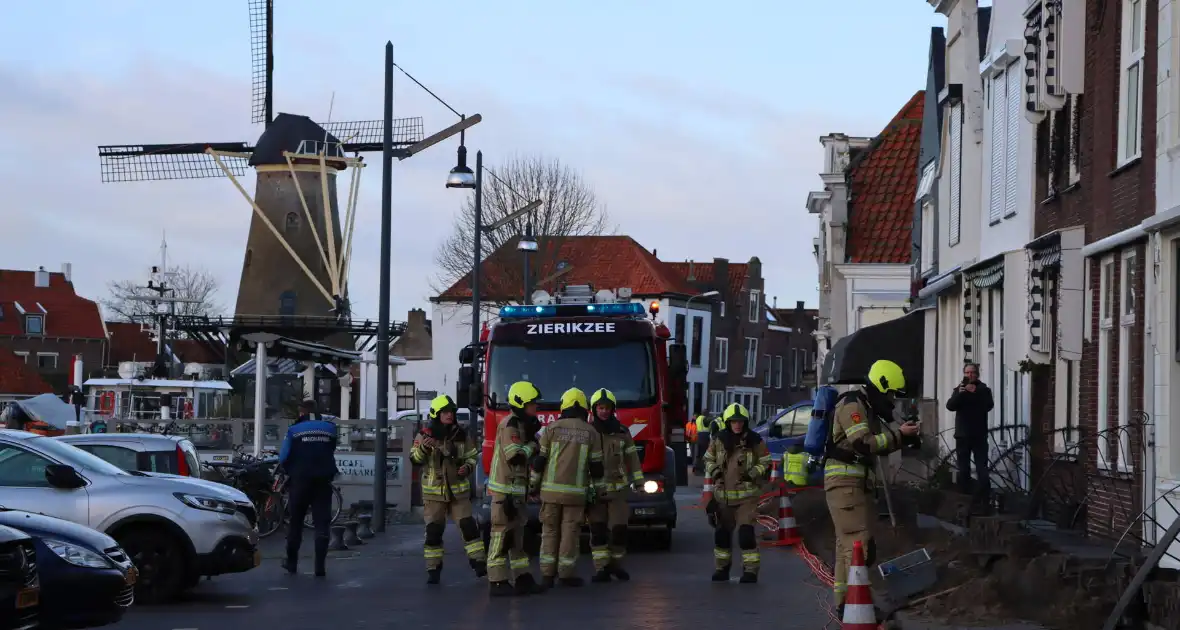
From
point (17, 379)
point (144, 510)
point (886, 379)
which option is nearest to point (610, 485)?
point (144, 510)

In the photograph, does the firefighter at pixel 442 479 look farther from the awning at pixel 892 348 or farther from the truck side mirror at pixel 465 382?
the awning at pixel 892 348

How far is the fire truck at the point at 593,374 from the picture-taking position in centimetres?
2102

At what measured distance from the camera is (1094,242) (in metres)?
17.8

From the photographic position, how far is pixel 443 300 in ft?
266

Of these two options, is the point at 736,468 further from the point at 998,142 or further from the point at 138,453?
the point at 998,142

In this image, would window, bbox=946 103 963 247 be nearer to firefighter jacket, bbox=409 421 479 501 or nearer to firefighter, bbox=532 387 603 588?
firefighter jacket, bbox=409 421 479 501

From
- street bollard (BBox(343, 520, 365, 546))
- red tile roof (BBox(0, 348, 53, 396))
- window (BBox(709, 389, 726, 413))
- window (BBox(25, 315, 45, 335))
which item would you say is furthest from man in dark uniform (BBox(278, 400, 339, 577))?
window (BBox(25, 315, 45, 335))

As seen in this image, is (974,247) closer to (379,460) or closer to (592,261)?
(379,460)

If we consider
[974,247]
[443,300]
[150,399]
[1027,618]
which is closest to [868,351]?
[974,247]

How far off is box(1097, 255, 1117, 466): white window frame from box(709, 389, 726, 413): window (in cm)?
6827

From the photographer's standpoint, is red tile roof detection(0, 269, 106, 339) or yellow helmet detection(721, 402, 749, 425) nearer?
yellow helmet detection(721, 402, 749, 425)

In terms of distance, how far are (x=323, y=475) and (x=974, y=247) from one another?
12.2 metres

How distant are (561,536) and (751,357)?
75445mm

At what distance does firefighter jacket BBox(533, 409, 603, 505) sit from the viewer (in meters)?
16.2
